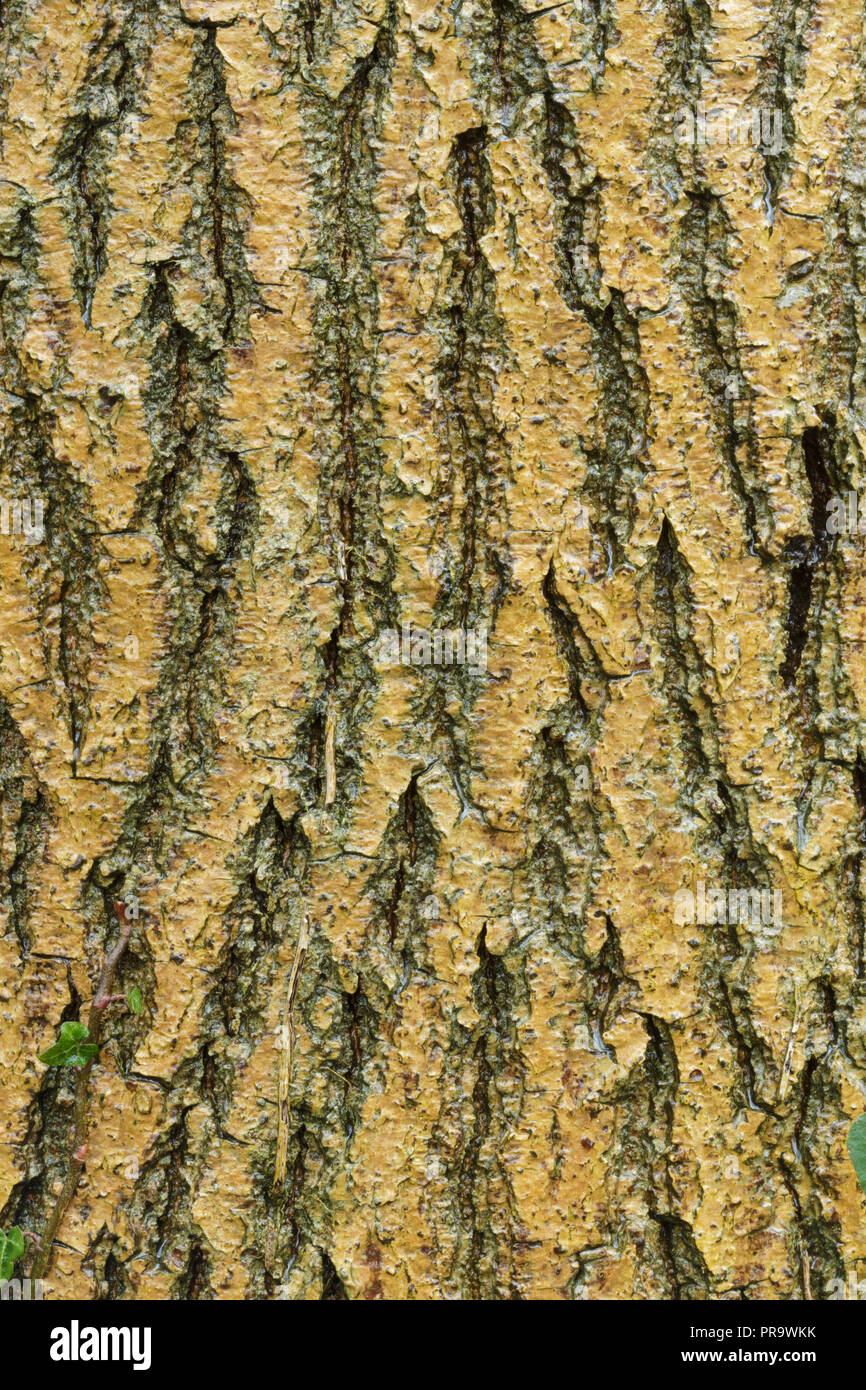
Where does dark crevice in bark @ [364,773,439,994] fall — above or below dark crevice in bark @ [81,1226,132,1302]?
above

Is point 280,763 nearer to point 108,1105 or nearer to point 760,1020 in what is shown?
point 108,1105

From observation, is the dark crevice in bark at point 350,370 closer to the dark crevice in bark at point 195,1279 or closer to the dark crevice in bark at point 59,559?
the dark crevice in bark at point 59,559

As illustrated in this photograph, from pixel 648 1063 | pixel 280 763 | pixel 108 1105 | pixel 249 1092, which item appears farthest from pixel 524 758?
pixel 108 1105

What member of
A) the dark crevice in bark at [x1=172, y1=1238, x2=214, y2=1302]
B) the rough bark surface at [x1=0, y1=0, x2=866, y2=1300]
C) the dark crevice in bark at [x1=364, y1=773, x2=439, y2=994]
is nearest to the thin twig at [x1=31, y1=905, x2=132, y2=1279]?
the rough bark surface at [x1=0, y1=0, x2=866, y2=1300]

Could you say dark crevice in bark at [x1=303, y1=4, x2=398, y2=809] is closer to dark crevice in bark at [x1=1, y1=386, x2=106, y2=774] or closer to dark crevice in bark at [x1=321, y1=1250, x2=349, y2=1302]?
dark crevice in bark at [x1=1, y1=386, x2=106, y2=774]

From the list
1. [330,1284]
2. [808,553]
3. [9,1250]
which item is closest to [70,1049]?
[9,1250]

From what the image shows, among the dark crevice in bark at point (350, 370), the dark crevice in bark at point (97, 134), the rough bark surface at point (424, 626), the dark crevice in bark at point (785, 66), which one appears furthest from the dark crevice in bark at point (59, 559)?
the dark crevice in bark at point (785, 66)
